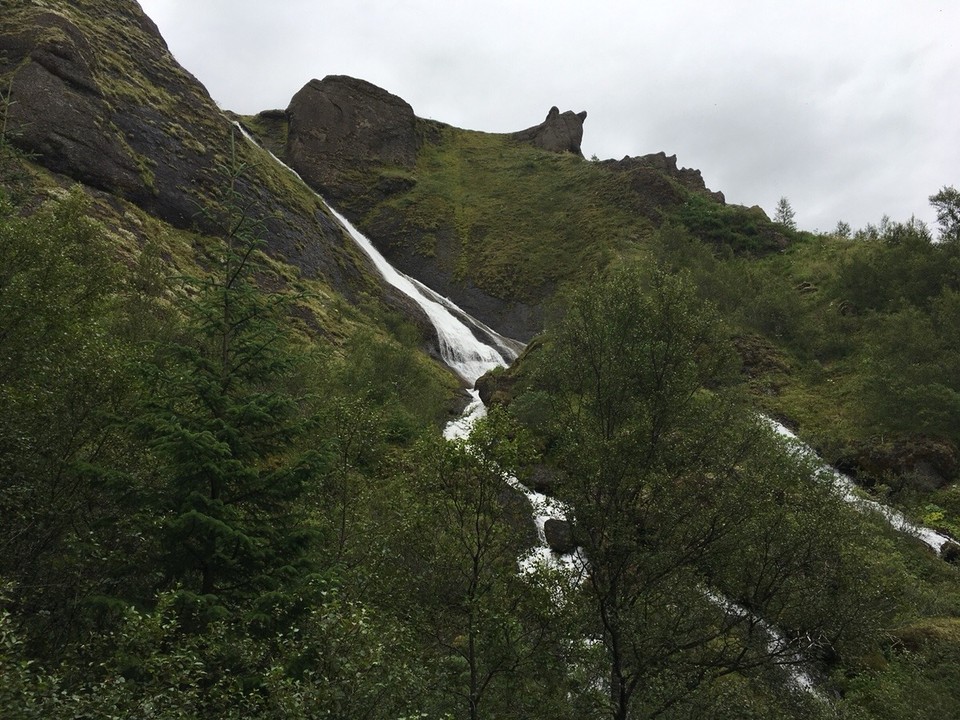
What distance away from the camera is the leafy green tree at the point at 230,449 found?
11.4 m

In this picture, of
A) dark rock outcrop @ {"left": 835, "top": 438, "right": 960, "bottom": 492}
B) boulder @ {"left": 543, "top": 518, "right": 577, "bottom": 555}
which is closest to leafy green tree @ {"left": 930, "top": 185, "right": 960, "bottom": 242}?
dark rock outcrop @ {"left": 835, "top": 438, "right": 960, "bottom": 492}

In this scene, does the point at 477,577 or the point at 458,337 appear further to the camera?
the point at 458,337

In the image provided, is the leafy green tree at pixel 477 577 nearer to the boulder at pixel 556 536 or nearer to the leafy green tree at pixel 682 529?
the leafy green tree at pixel 682 529

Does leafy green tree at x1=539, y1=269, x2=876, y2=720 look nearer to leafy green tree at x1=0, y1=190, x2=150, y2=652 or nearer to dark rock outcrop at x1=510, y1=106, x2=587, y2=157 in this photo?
leafy green tree at x1=0, y1=190, x2=150, y2=652

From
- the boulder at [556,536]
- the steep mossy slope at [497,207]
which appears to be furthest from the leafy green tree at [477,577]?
the steep mossy slope at [497,207]

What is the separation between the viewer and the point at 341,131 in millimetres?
96000

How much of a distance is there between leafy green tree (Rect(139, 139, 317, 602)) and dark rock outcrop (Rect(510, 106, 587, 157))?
108 meters

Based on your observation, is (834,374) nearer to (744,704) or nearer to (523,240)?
(744,704)

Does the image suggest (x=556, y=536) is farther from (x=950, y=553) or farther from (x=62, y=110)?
(x=62, y=110)

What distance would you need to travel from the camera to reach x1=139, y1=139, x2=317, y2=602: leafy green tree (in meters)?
11.4

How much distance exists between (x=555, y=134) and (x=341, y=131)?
4035 cm

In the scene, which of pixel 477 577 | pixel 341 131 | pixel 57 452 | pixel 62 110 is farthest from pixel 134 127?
pixel 477 577

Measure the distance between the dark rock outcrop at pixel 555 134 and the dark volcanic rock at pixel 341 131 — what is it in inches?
1036

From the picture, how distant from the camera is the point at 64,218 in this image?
74.7 ft
